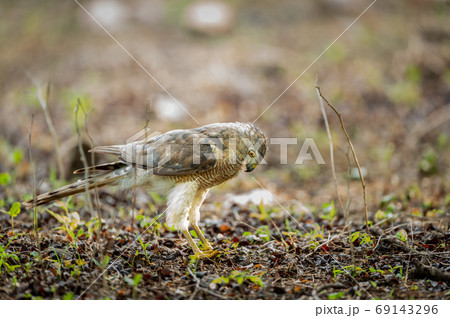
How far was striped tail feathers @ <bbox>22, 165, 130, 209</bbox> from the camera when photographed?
4.46m

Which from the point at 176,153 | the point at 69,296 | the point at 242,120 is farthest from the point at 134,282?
the point at 242,120

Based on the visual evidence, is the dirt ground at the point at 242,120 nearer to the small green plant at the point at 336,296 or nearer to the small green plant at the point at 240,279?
the small green plant at the point at 240,279

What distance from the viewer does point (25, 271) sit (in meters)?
3.82

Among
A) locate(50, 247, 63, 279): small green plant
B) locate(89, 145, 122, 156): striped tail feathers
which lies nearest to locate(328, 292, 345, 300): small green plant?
locate(50, 247, 63, 279): small green plant

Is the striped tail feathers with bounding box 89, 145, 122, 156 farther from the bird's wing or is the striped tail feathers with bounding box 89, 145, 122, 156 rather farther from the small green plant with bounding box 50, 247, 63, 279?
the small green plant with bounding box 50, 247, 63, 279

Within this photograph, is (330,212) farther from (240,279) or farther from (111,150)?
(111,150)

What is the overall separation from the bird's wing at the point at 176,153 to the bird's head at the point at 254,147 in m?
0.29

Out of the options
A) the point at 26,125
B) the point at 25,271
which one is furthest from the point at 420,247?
the point at 26,125

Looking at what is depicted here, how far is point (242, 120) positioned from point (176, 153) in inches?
207

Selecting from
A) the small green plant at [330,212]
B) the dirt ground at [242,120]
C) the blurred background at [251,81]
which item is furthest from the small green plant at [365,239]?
the blurred background at [251,81]

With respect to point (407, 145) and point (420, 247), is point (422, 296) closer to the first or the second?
point (420, 247)

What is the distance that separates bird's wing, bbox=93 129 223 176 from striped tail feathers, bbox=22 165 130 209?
0.18 metres

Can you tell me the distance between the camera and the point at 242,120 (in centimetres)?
975

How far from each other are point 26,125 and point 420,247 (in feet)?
26.2
